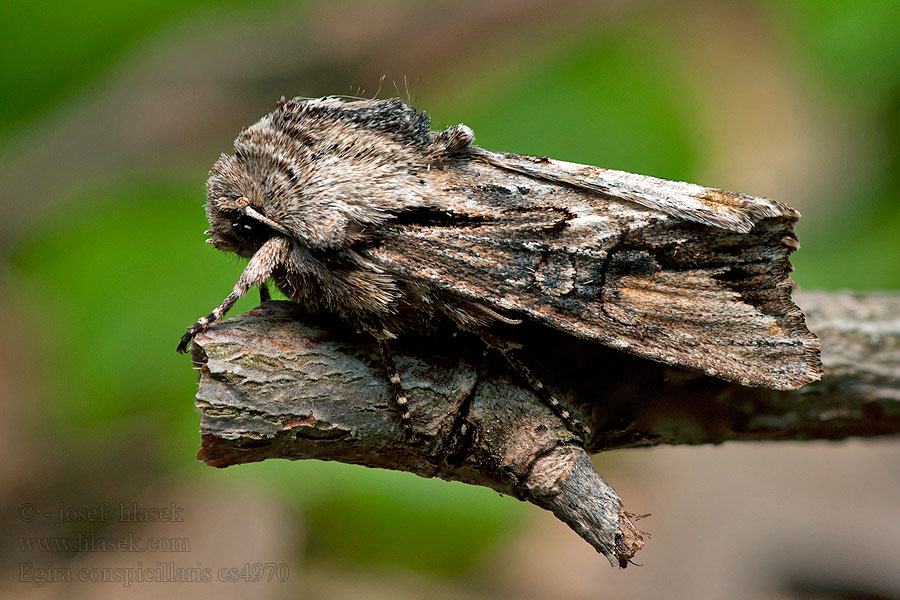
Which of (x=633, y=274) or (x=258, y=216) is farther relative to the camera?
(x=258, y=216)

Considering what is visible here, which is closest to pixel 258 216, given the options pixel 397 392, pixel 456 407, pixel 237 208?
pixel 237 208

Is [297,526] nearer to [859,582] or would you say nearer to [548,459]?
[548,459]

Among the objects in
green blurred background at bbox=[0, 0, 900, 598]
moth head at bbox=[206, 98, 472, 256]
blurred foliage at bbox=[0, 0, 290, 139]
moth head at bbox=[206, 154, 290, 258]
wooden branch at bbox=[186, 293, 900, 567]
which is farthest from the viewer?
blurred foliage at bbox=[0, 0, 290, 139]

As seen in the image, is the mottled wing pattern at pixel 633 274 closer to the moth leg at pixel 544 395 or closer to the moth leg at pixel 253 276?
the moth leg at pixel 544 395

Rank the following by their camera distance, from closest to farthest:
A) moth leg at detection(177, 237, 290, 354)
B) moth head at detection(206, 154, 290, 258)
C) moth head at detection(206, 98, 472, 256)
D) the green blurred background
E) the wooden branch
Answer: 1. the wooden branch
2. moth leg at detection(177, 237, 290, 354)
3. moth head at detection(206, 98, 472, 256)
4. moth head at detection(206, 154, 290, 258)
5. the green blurred background

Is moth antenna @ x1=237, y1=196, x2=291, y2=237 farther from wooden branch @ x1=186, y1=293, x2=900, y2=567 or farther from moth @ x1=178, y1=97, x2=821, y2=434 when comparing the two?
wooden branch @ x1=186, y1=293, x2=900, y2=567

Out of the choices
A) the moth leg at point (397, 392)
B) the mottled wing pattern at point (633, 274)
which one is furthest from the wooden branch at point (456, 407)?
the mottled wing pattern at point (633, 274)

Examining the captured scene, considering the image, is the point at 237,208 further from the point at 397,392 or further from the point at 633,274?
the point at 633,274

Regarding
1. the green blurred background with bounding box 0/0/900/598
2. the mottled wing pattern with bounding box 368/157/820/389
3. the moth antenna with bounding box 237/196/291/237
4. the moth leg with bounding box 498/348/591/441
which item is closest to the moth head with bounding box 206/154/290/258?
the moth antenna with bounding box 237/196/291/237
